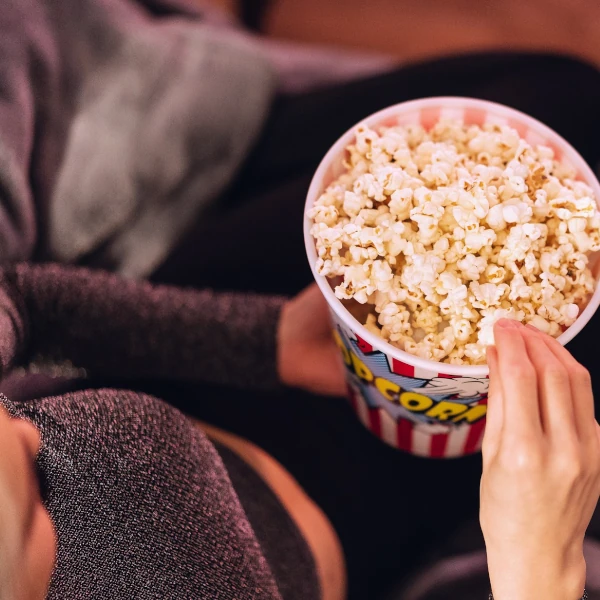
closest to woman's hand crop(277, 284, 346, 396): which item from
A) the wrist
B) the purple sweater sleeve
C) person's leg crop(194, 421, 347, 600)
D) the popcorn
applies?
the purple sweater sleeve

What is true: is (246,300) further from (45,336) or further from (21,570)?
(21,570)

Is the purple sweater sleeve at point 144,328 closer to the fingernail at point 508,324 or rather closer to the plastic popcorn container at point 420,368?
the plastic popcorn container at point 420,368

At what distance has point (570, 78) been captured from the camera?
99 cm

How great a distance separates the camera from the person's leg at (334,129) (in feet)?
3.17

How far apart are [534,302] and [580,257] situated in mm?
66

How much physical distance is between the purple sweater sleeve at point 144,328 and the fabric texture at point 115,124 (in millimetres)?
98

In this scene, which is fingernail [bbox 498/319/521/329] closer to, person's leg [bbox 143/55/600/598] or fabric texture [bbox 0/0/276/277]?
person's leg [bbox 143/55/600/598]

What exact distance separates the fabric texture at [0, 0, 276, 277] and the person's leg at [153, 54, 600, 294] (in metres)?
0.09

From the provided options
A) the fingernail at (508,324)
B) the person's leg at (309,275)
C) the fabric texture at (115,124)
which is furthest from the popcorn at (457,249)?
the fabric texture at (115,124)

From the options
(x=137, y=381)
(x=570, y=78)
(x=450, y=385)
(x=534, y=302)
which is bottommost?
(x=137, y=381)

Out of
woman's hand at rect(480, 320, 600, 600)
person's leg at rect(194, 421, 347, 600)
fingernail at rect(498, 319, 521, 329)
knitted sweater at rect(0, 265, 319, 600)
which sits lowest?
person's leg at rect(194, 421, 347, 600)

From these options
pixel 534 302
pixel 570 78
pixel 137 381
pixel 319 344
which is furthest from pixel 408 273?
pixel 570 78

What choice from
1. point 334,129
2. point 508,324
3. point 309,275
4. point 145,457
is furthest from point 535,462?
point 334,129

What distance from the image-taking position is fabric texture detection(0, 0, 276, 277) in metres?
0.88
